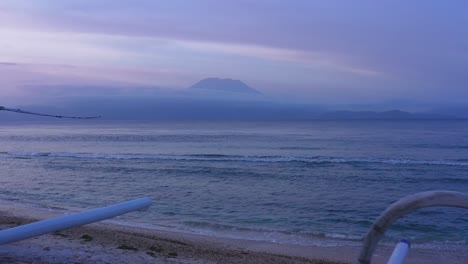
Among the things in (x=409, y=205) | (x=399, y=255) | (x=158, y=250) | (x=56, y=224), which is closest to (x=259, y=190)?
(x=158, y=250)

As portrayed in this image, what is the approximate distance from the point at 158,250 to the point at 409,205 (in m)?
7.94

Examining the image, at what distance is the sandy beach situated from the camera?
807 centimetres

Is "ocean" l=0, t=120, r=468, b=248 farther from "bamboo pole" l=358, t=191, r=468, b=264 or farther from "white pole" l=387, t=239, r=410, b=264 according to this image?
"bamboo pole" l=358, t=191, r=468, b=264

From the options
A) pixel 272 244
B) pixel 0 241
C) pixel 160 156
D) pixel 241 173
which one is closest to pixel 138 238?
pixel 272 244

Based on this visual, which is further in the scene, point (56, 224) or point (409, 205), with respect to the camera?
point (56, 224)

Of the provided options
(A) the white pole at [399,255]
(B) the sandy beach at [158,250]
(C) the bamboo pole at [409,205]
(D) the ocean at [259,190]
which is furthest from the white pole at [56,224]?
(D) the ocean at [259,190]

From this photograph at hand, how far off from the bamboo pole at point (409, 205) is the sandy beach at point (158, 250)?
617 centimetres

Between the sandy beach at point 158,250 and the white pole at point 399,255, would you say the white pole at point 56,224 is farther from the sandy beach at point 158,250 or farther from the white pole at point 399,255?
the white pole at point 399,255

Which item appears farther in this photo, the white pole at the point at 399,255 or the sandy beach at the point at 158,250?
the sandy beach at the point at 158,250

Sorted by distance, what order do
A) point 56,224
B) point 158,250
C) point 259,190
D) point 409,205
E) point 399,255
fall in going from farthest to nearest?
point 259,190 → point 158,250 → point 56,224 → point 399,255 → point 409,205

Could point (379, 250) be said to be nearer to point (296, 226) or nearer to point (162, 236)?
point (296, 226)

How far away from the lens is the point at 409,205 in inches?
93.9

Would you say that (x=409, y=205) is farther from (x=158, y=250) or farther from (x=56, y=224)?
(x=158, y=250)

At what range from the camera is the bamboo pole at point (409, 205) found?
2.32 meters
